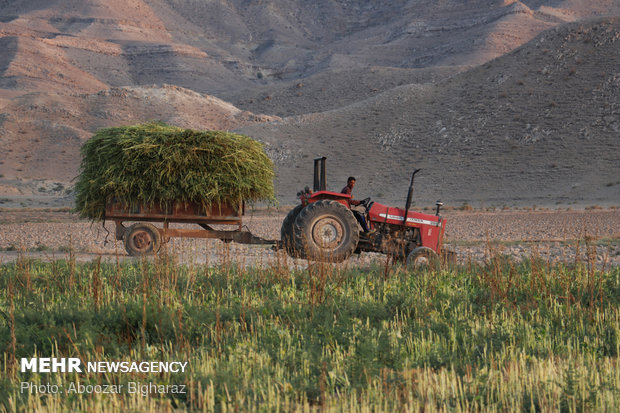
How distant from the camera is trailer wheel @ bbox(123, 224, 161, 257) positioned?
480 inches

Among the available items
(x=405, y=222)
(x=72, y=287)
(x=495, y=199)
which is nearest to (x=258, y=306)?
(x=72, y=287)

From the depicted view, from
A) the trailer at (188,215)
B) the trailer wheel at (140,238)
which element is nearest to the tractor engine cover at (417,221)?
the trailer at (188,215)

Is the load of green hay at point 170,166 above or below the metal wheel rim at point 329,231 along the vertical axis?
above

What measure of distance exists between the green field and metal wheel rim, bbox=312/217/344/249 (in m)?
1.62

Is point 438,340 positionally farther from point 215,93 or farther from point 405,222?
point 215,93

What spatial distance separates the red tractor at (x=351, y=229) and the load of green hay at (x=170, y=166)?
1.22 metres

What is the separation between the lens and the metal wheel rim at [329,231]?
10172 millimetres

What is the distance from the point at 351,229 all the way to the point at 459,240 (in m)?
7.73

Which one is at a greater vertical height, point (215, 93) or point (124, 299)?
point (215, 93)

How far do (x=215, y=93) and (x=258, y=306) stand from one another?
354ft

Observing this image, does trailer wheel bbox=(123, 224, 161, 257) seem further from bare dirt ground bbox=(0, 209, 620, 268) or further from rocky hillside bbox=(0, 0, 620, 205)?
rocky hillside bbox=(0, 0, 620, 205)

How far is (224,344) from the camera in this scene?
5484mm

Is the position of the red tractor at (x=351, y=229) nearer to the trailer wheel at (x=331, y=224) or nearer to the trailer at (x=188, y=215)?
the trailer wheel at (x=331, y=224)

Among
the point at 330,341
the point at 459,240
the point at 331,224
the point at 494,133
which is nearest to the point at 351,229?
the point at 331,224
